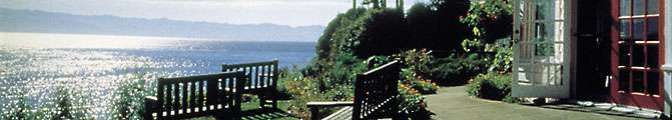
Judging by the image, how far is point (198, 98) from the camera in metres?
8.44

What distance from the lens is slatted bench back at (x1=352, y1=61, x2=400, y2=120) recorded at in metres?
6.50

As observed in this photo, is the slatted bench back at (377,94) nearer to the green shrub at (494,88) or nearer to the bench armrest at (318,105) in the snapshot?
the bench armrest at (318,105)

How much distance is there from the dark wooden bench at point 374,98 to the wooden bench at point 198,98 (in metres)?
1.12

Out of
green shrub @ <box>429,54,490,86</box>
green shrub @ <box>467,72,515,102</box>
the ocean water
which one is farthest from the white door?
green shrub @ <box>429,54,490,86</box>

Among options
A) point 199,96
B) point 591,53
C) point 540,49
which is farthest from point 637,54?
point 199,96

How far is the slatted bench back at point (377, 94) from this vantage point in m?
6.50

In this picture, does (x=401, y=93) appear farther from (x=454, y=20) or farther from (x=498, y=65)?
(x=454, y=20)

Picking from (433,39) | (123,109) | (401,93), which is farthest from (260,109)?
(433,39)

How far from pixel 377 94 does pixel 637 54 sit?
3684mm

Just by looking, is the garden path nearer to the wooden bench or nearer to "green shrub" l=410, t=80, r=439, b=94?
"green shrub" l=410, t=80, r=439, b=94

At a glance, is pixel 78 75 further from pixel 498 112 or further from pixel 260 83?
pixel 498 112

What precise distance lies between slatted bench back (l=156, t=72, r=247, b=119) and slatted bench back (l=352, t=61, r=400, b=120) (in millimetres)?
2093

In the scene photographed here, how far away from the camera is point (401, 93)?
8.77 m

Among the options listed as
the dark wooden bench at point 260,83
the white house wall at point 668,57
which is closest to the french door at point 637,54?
the white house wall at point 668,57
